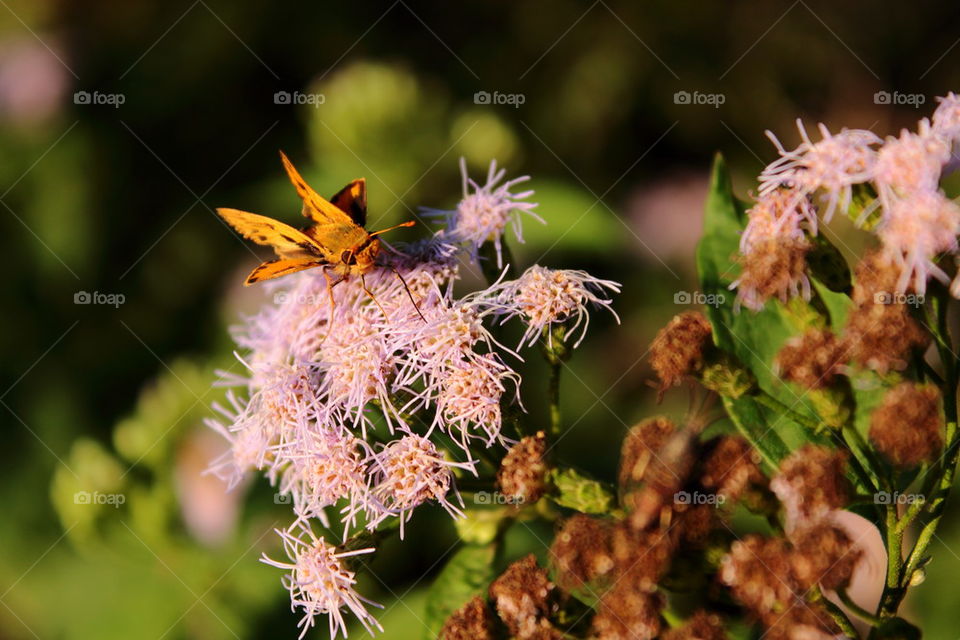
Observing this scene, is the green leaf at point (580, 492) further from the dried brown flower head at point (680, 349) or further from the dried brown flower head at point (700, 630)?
the dried brown flower head at point (700, 630)

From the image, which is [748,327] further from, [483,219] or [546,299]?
[483,219]

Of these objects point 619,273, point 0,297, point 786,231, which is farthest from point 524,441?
point 0,297

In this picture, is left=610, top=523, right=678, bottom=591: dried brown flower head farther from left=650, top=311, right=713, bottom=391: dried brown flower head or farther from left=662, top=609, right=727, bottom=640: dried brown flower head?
left=650, top=311, right=713, bottom=391: dried brown flower head

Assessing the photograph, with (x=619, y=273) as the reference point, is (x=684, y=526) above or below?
below

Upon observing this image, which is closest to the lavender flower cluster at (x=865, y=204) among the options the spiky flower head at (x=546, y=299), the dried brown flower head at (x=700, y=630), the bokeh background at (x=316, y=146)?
the spiky flower head at (x=546, y=299)

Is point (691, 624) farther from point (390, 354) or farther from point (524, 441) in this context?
point (390, 354)

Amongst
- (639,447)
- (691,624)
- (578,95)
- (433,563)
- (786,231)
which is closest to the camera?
(691,624)

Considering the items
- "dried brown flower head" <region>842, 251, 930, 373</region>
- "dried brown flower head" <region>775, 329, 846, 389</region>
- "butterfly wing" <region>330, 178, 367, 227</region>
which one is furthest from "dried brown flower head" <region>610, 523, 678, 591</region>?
"butterfly wing" <region>330, 178, 367, 227</region>
